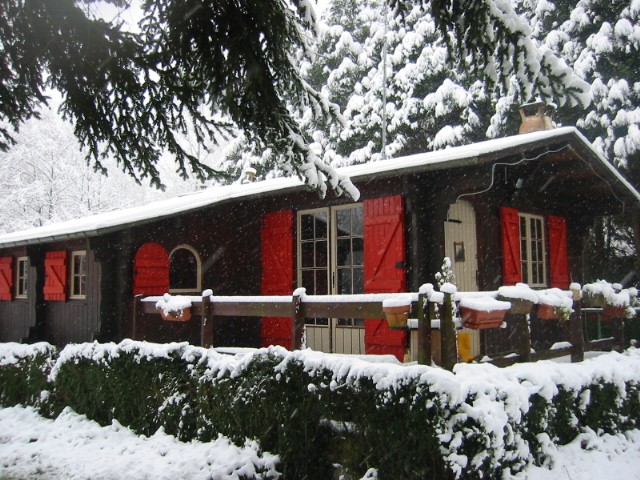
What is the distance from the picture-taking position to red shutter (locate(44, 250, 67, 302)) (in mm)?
9961

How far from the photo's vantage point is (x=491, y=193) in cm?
857

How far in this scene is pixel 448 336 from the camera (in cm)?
459

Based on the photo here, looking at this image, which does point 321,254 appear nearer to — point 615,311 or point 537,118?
point 615,311

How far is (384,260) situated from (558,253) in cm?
412

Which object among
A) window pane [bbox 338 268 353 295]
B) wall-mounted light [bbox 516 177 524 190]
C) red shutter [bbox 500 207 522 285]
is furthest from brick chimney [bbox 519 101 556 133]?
window pane [bbox 338 268 353 295]

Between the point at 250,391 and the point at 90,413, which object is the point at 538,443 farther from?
the point at 90,413

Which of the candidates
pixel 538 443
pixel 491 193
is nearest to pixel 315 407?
pixel 538 443

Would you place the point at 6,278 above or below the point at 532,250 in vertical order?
below

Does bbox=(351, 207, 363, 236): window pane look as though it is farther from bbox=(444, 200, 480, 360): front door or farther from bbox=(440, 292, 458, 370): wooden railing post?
bbox=(440, 292, 458, 370): wooden railing post

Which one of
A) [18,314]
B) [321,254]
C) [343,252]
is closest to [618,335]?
[343,252]

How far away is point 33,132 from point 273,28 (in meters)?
21.5

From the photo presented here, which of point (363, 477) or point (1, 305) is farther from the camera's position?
point (1, 305)

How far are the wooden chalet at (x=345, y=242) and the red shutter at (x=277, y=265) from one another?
0.08 ft

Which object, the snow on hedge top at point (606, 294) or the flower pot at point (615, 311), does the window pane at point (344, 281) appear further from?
the flower pot at point (615, 311)
